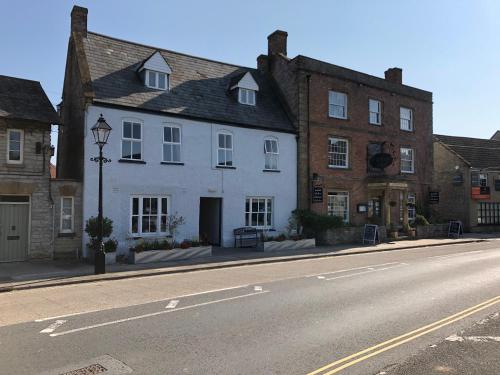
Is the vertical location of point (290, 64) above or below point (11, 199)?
above

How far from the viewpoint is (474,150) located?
35906 mm

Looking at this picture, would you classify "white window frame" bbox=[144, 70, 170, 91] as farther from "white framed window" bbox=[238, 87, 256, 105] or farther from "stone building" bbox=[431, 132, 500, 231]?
"stone building" bbox=[431, 132, 500, 231]

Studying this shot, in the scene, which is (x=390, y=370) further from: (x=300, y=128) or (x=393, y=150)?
(x=393, y=150)

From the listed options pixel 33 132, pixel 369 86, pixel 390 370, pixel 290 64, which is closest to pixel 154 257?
pixel 33 132

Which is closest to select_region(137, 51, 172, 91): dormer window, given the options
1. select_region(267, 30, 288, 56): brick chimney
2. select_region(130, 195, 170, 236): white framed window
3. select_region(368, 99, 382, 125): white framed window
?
select_region(130, 195, 170, 236): white framed window

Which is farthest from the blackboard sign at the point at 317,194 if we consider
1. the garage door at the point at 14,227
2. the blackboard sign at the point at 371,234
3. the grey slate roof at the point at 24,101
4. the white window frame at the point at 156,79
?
the garage door at the point at 14,227

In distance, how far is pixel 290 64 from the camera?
24.7 m

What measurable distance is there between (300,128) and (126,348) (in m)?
18.8

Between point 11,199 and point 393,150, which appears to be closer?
point 11,199

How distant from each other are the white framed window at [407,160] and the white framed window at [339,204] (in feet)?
19.7

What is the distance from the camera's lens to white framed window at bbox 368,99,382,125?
2760 cm

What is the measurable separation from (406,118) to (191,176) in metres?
17.4

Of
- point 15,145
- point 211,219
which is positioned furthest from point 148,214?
point 15,145

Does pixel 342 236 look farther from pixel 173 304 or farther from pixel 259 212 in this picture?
pixel 173 304
